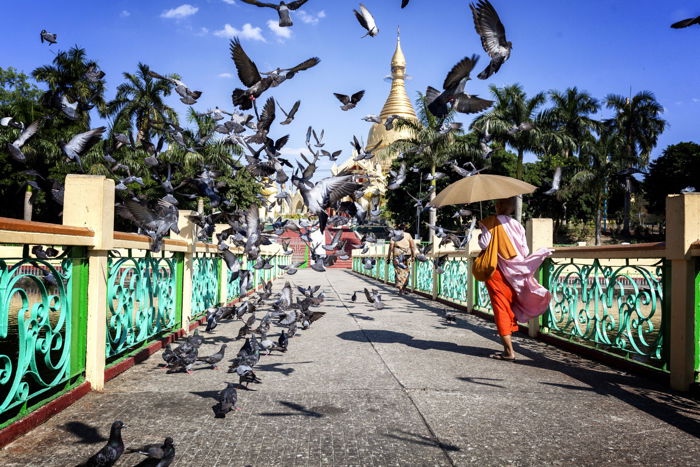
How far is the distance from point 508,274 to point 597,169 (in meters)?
36.6

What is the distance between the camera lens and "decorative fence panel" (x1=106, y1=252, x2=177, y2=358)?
452cm

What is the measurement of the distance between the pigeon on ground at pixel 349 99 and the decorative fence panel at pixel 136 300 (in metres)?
3.10

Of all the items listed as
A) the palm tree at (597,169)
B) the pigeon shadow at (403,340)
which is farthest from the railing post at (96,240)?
the palm tree at (597,169)

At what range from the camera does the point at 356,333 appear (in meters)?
7.42

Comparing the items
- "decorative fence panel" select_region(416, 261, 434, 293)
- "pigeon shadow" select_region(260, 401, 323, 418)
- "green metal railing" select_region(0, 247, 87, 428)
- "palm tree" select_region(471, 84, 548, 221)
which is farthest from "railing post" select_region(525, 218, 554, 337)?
"palm tree" select_region(471, 84, 548, 221)

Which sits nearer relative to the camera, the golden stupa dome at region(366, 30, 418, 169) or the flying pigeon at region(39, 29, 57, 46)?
the flying pigeon at region(39, 29, 57, 46)

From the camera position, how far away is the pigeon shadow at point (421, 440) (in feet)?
9.71

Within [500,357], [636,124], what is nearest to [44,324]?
[500,357]

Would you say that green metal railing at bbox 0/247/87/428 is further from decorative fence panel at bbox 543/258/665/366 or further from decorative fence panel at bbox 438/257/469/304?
decorative fence panel at bbox 438/257/469/304

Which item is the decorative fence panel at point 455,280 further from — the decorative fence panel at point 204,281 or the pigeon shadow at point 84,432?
the pigeon shadow at point 84,432

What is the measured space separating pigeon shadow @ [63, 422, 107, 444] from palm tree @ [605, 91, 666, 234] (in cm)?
4839

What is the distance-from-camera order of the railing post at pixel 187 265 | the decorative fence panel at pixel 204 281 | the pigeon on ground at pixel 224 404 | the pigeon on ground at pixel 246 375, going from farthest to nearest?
the decorative fence panel at pixel 204 281 < the railing post at pixel 187 265 < the pigeon on ground at pixel 246 375 < the pigeon on ground at pixel 224 404

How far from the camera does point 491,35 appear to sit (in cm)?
496

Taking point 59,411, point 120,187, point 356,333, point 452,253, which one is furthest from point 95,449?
point 452,253
